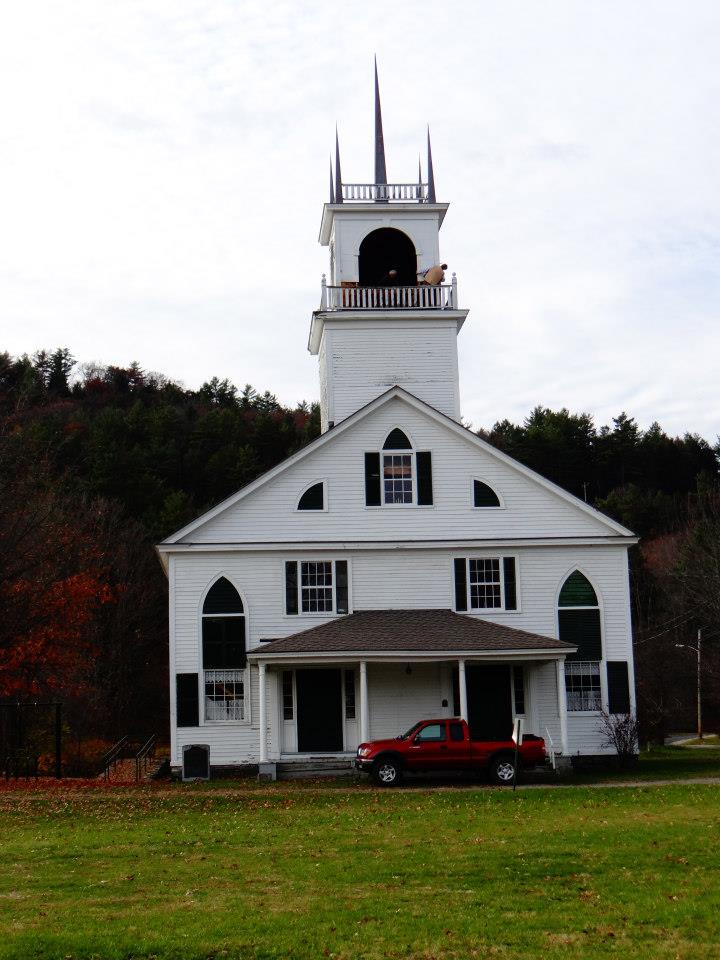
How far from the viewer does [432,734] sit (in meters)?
24.7

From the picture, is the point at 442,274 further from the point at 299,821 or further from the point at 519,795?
the point at 299,821

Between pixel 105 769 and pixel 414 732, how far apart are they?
10323 mm

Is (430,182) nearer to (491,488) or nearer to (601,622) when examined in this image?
(491,488)

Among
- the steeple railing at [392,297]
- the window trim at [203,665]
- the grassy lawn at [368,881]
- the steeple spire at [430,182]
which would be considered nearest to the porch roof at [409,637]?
the window trim at [203,665]

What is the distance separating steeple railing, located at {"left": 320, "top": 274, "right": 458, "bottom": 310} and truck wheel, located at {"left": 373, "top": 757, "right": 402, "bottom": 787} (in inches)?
541

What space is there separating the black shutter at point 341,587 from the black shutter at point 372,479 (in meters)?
1.70

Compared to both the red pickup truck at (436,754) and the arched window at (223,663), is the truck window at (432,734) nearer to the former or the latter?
the red pickup truck at (436,754)

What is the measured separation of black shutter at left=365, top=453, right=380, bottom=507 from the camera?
97.9 feet

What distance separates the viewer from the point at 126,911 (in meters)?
11.2

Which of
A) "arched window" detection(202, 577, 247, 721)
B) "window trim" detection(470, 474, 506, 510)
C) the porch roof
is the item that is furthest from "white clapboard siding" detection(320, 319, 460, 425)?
"arched window" detection(202, 577, 247, 721)

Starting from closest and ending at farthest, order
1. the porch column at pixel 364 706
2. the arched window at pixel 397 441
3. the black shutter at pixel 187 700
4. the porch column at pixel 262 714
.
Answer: the porch column at pixel 364 706 < the porch column at pixel 262 714 < the black shutter at pixel 187 700 < the arched window at pixel 397 441

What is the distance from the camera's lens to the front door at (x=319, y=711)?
2858cm

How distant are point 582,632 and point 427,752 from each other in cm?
669

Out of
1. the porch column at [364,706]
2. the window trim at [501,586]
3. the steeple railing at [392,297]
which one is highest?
the steeple railing at [392,297]
